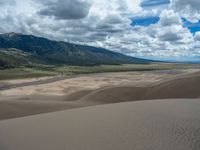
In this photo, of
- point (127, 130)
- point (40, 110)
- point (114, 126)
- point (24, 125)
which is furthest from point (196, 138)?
point (40, 110)

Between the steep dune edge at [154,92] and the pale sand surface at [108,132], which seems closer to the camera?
the pale sand surface at [108,132]

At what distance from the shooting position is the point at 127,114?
15102mm

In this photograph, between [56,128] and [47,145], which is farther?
[56,128]

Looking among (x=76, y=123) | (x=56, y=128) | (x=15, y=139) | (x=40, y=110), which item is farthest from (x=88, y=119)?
(x=40, y=110)

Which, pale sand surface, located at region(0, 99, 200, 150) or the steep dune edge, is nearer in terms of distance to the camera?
pale sand surface, located at region(0, 99, 200, 150)

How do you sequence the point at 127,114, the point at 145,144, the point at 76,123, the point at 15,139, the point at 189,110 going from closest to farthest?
the point at 145,144 < the point at 15,139 < the point at 76,123 < the point at 127,114 < the point at 189,110

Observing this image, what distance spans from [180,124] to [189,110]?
14.5 feet

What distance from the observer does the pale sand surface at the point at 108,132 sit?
9.69 m

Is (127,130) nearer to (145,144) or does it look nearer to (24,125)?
(145,144)

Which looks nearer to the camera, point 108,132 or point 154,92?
point 108,132

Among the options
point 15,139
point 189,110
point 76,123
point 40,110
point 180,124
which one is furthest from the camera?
point 40,110

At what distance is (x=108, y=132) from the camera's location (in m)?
11.5

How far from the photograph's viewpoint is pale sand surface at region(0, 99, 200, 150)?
9.69 meters

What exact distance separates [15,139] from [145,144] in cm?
531
